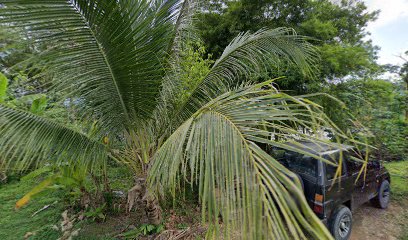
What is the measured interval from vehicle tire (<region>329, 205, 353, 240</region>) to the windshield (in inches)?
28.7

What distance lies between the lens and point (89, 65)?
1.80m

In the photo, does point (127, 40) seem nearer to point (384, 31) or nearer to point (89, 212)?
point (89, 212)

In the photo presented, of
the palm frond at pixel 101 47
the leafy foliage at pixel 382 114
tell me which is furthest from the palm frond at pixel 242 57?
the leafy foliage at pixel 382 114

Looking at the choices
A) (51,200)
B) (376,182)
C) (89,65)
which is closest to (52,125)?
(89,65)

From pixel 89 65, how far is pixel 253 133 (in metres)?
1.52

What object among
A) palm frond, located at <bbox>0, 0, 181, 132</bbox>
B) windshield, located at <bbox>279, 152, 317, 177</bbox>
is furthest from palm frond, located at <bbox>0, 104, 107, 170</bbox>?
windshield, located at <bbox>279, 152, 317, 177</bbox>

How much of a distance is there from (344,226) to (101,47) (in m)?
3.97

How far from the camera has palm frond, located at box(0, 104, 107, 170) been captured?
1874 mm

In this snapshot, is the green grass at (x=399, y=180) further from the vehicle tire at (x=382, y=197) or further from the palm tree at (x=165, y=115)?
the palm tree at (x=165, y=115)

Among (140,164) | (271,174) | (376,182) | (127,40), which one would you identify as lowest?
(376,182)

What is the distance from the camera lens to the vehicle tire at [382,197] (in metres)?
3.91

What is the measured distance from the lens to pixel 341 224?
3109mm

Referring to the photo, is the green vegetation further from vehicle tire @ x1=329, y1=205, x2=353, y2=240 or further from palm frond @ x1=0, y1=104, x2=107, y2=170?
vehicle tire @ x1=329, y1=205, x2=353, y2=240

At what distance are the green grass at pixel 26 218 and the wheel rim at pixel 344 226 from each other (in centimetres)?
444
